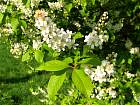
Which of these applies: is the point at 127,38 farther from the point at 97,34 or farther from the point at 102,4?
the point at 97,34

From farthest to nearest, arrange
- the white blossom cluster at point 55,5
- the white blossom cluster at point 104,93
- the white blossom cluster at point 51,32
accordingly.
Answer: the white blossom cluster at point 104,93
the white blossom cluster at point 55,5
the white blossom cluster at point 51,32

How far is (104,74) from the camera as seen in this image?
2525 mm

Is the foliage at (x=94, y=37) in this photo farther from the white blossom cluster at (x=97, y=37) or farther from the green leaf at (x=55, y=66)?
the green leaf at (x=55, y=66)

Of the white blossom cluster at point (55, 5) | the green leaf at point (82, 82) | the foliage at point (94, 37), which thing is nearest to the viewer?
the green leaf at point (82, 82)

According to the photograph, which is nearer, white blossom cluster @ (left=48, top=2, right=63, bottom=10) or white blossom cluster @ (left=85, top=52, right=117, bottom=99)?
white blossom cluster @ (left=85, top=52, right=117, bottom=99)

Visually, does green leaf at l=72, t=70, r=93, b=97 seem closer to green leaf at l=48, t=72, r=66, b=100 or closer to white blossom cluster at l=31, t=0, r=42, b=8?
green leaf at l=48, t=72, r=66, b=100

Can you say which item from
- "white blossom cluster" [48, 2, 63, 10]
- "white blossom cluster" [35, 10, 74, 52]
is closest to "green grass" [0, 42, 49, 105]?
"white blossom cluster" [48, 2, 63, 10]

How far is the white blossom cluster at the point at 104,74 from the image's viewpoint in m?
2.48

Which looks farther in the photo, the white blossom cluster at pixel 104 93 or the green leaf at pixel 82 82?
the white blossom cluster at pixel 104 93

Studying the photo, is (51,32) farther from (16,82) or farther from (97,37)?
(16,82)

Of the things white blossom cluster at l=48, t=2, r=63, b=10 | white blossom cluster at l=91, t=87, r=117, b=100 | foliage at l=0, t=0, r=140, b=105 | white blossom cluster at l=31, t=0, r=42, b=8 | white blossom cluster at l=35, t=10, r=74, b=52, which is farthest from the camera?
white blossom cluster at l=91, t=87, r=117, b=100

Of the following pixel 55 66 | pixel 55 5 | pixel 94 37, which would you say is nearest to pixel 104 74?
pixel 94 37

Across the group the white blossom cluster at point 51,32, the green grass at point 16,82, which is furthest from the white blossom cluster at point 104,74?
the green grass at point 16,82

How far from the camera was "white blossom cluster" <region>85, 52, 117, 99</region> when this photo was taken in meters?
2.48
